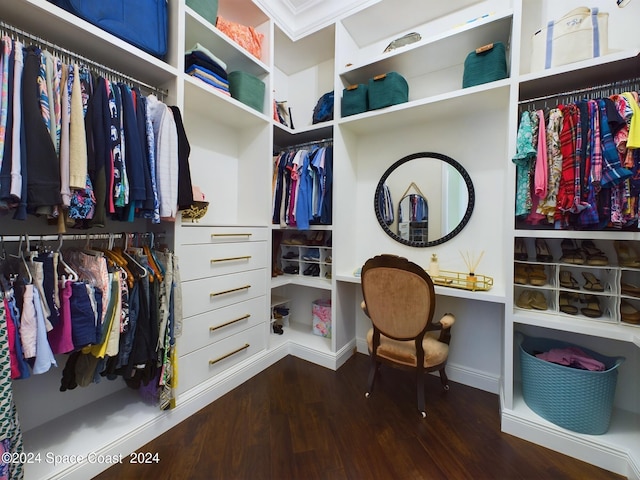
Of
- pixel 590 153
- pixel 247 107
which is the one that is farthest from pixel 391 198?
pixel 247 107

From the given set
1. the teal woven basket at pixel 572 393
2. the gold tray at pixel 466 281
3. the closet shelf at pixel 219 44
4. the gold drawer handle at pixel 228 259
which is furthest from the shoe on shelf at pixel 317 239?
the teal woven basket at pixel 572 393

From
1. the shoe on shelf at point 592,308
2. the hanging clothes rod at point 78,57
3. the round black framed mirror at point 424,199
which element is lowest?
the shoe on shelf at point 592,308

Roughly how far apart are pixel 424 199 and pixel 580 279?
1079mm

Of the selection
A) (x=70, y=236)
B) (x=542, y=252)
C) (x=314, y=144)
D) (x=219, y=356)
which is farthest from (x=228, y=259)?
(x=542, y=252)

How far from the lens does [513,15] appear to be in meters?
1.47

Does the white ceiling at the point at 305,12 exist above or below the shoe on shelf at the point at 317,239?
above

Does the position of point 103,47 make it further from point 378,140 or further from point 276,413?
point 276,413

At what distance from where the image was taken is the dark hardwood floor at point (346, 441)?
1.22 metres

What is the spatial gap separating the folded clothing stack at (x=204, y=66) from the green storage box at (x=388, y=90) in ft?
3.55

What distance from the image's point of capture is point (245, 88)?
6.38 ft

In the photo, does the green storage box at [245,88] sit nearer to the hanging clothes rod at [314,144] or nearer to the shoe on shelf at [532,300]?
the hanging clothes rod at [314,144]

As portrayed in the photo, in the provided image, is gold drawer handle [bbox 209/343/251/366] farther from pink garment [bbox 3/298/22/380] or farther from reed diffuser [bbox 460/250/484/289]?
reed diffuser [bbox 460/250/484/289]

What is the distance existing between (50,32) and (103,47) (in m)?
0.19

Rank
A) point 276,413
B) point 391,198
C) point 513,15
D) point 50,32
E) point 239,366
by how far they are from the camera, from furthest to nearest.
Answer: point 391,198 < point 239,366 < point 276,413 < point 513,15 < point 50,32
